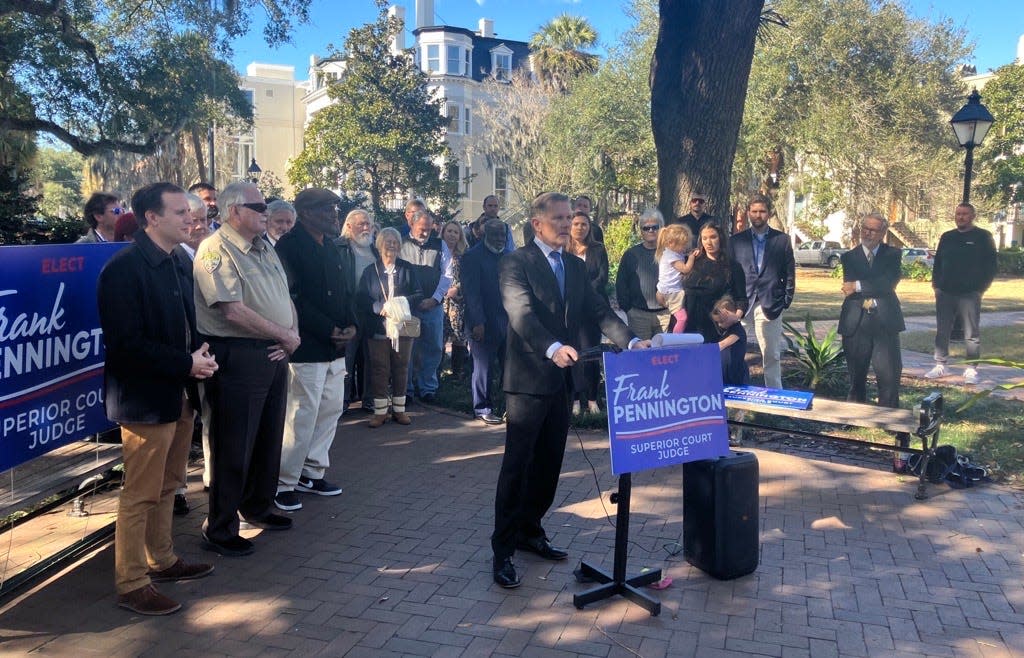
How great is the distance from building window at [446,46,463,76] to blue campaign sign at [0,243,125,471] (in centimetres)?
4424

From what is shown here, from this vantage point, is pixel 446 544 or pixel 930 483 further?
pixel 930 483

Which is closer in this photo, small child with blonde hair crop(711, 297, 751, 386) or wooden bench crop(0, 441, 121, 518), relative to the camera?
wooden bench crop(0, 441, 121, 518)

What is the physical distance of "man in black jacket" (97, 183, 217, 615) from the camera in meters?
3.75

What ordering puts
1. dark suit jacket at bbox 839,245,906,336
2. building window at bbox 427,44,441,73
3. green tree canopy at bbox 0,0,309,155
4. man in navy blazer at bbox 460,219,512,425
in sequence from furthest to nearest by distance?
1. building window at bbox 427,44,441,73
2. green tree canopy at bbox 0,0,309,155
3. man in navy blazer at bbox 460,219,512,425
4. dark suit jacket at bbox 839,245,906,336

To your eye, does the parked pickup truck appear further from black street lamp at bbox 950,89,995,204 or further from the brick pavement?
the brick pavement

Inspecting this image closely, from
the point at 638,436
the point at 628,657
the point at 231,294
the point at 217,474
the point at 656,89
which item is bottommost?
the point at 628,657

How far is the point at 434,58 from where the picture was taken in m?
46.8

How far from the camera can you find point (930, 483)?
6020 millimetres

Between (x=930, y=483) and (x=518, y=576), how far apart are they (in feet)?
11.5

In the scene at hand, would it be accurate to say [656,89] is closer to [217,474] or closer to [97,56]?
[217,474]

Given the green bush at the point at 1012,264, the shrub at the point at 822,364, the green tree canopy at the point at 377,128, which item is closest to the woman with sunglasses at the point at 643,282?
the shrub at the point at 822,364

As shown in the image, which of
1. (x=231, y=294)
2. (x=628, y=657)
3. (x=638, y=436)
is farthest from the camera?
(x=231, y=294)

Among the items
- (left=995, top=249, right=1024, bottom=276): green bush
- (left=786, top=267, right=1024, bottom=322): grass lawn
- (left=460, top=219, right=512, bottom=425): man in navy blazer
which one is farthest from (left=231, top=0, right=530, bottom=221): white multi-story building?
(left=460, top=219, right=512, bottom=425): man in navy blazer

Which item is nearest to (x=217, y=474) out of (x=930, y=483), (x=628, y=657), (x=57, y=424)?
(x=57, y=424)
